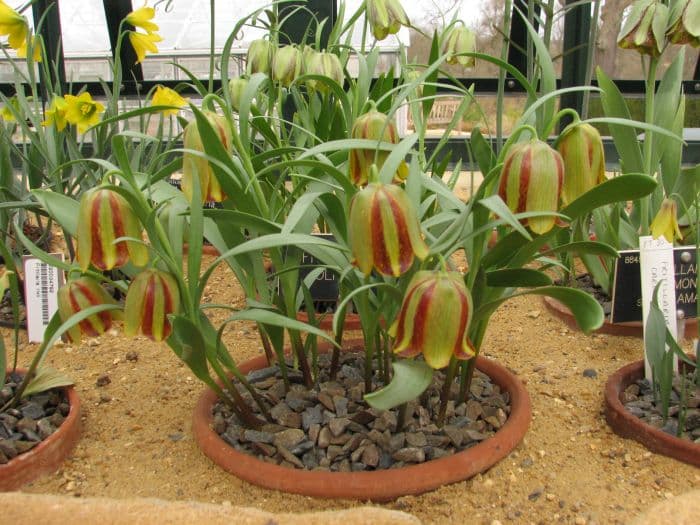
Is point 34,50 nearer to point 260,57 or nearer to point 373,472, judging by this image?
point 260,57

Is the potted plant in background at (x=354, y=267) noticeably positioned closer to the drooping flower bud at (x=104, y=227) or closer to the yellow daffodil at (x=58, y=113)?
the drooping flower bud at (x=104, y=227)

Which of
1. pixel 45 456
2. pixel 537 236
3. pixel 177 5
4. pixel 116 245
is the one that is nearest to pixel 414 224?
pixel 537 236

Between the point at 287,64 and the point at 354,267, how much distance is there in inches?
18.8

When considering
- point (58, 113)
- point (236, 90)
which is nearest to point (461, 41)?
point (236, 90)

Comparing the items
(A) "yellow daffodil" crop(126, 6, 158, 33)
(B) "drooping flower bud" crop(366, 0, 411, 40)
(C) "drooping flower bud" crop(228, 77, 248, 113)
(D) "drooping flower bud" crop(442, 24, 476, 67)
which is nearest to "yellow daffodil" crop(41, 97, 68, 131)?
(A) "yellow daffodil" crop(126, 6, 158, 33)

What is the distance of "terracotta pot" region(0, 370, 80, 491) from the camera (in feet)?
3.21

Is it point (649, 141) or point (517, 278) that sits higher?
point (649, 141)

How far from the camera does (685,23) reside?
1.12 m

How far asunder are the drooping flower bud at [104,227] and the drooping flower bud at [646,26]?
0.85 m

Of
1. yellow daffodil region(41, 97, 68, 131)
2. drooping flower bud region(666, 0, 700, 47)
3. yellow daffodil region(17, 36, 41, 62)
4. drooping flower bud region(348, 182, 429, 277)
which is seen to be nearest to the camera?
drooping flower bud region(348, 182, 429, 277)

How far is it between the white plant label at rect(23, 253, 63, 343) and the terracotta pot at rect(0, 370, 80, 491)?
35 centimetres

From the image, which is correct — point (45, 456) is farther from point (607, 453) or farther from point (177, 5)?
point (177, 5)

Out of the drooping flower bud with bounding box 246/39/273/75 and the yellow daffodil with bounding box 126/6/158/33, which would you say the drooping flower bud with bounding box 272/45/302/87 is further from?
the yellow daffodil with bounding box 126/6/158/33

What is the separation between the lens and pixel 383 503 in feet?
2.98
